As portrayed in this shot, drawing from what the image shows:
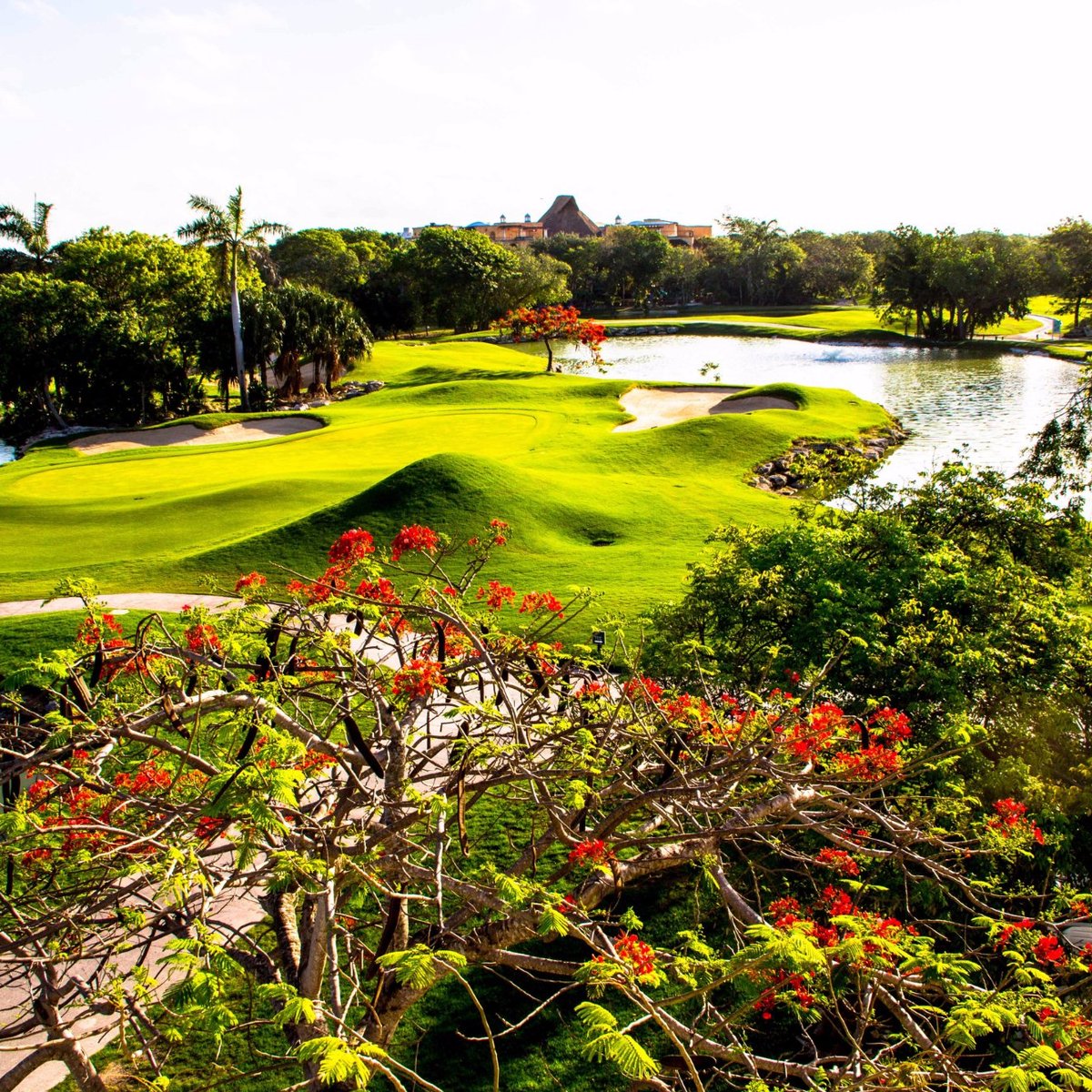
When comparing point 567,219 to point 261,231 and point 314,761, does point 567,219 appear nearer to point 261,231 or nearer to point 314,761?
point 261,231

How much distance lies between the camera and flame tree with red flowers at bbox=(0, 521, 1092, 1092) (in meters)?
4.98

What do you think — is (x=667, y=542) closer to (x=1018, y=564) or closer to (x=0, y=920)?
(x=1018, y=564)

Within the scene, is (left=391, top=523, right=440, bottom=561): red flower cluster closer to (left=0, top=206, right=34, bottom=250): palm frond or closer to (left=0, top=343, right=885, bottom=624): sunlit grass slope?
(left=0, top=343, right=885, bottom=624): sunlit grass slope

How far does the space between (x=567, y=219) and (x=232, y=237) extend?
5165 inches

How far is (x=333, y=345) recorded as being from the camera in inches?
1984

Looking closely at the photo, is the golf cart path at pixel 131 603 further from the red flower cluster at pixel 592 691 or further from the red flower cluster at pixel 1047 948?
the red flower cluster at pixel 1047 948

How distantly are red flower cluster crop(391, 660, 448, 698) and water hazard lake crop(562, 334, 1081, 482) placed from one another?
2167cm

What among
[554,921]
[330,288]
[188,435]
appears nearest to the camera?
[554,921]

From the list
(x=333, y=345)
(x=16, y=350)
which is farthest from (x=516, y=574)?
(x=333, y=345)

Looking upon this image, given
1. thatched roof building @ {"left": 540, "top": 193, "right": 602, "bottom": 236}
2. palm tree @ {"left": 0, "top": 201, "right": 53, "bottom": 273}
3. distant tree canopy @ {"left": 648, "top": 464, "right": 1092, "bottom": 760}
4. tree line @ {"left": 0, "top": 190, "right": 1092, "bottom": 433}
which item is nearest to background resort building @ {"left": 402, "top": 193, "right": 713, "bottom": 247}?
thatched roof building @ {"left": 540, "top": 193, "right": 602, "bottom": 236}

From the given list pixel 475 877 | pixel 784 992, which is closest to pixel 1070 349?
pixel 784 992

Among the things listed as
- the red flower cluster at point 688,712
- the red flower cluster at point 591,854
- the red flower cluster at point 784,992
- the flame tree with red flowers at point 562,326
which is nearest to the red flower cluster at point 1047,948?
the red flower cluster at point 784,992

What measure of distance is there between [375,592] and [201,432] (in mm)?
34362

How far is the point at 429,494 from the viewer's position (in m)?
21.6
